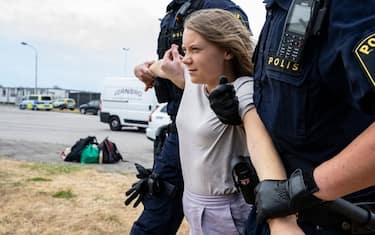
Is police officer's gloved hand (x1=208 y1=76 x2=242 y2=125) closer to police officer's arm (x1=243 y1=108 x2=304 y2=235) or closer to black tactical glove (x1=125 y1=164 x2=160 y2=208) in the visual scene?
police officer's arm (x1=243 y1=108 x2=304 y2=235)

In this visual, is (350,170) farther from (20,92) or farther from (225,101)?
(20,92)

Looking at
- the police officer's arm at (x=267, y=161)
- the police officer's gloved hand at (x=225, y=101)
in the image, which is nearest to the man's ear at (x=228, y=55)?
the police officer's gloved hand at (x=225, y=101)

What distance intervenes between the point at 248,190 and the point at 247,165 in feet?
0.25

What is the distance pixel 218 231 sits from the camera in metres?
1.87

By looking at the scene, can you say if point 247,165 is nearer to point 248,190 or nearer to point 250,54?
point 248,190

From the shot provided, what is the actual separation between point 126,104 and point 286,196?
16.2 metres

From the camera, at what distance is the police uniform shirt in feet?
3.23

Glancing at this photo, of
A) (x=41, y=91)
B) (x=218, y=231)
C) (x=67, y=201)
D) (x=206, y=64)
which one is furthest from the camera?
(x=41, y=91)

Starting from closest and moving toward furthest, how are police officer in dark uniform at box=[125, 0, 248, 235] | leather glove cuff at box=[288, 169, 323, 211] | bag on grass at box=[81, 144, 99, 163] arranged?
leather glove cuff at box=[288, 169, 323, 211] < police officer in dark uniform at box=[125, 0, 248, 235] < bag on grass at box=[81, 144, 99, 163]

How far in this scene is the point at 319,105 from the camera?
115cm

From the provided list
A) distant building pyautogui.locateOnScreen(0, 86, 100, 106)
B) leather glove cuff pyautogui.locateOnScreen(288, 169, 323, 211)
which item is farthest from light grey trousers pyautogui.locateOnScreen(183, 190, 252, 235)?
distant building pyautogui.locateOnScreen(0, 86, 100, 106)

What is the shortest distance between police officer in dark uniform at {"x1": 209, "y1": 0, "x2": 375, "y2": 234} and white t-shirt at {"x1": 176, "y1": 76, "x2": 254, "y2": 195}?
15.6 inches

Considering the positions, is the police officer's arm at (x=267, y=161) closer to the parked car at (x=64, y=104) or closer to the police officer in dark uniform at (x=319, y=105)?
the police officer in dark uniform at (x=319, y=105)

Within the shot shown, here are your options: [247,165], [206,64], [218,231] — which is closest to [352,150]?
[247,165]
